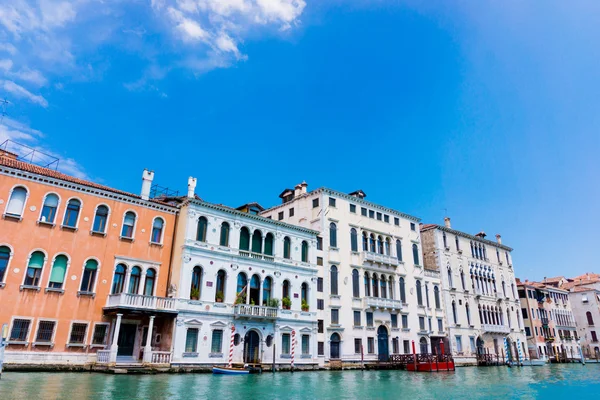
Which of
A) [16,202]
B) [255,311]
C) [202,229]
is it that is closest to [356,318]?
[255,311]

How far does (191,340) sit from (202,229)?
21.6 feet

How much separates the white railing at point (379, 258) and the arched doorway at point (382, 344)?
533cm

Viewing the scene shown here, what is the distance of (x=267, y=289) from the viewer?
95.1ft

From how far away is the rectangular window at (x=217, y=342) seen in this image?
25.5 metres

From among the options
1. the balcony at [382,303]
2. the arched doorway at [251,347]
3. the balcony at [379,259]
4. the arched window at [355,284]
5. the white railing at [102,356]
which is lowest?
the white railing at [102,356]

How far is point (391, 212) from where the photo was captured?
39406 mm

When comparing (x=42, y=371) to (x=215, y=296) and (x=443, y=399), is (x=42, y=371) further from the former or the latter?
(x=443, y=399)

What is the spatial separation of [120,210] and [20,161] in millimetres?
5626

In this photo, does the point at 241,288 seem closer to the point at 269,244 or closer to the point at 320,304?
the point at 269,244

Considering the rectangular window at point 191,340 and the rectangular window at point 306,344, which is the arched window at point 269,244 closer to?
the rectangular window at point 306,344

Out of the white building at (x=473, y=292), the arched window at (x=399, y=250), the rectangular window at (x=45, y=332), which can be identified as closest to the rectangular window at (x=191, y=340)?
the rectangular window at (x=45, y=332)

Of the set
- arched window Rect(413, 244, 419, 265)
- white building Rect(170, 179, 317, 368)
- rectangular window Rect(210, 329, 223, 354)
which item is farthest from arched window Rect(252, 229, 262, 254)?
arched window Rect(413, 244, 419, 265)

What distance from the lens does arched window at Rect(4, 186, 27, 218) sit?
21.0 meters

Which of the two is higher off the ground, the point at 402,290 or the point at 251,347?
the point at 402,290
